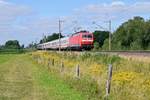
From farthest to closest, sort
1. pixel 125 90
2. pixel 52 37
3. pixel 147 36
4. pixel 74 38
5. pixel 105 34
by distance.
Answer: pixel 52 37 → pixel 105 34 → pixel 147 36 → pixel 74 38 → pixel 125 90

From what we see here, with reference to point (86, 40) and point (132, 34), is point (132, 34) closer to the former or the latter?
point (132, 34)

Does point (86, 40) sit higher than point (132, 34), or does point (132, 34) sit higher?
point (132, 34)

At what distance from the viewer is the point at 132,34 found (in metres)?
91.2

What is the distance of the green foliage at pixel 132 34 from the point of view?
85.1 m

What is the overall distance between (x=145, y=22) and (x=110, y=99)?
252ft

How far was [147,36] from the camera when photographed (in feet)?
279

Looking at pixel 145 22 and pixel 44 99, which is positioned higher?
pixel 145 22

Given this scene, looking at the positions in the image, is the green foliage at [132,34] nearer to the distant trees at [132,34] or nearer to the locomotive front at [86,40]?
the distant trees at [132,34]

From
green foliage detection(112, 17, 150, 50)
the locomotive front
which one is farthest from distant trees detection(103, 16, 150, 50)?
the locomotive front

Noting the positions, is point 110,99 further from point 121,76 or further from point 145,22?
point 145,22

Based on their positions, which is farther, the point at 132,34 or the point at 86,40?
the point at 132,34

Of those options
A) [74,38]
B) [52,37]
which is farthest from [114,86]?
[52,37]

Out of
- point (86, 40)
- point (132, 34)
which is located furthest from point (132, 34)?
point (86, 40)

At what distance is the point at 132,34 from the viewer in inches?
3590
